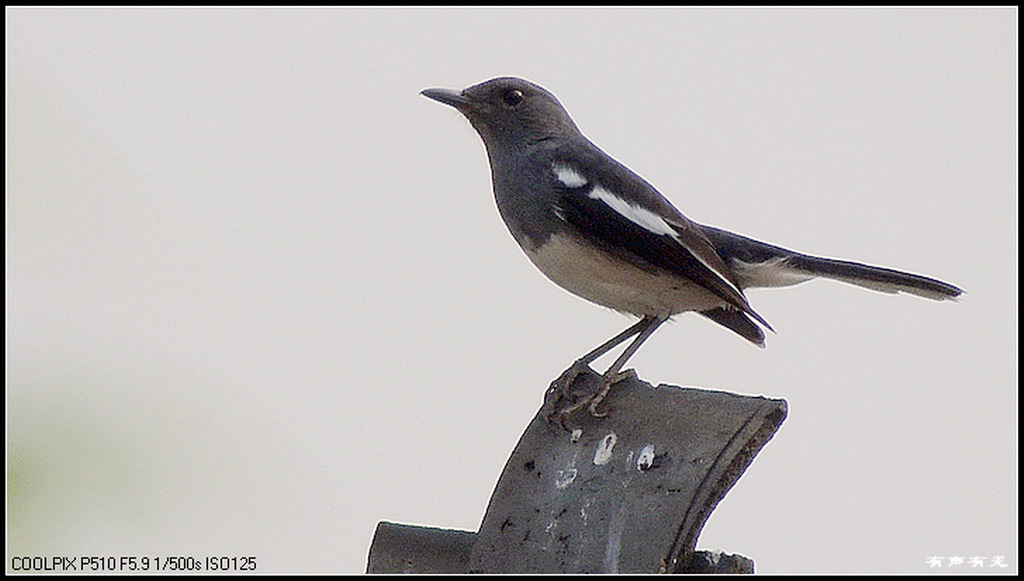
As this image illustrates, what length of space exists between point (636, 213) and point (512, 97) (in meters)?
0.42

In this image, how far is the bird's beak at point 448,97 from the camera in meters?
2.39

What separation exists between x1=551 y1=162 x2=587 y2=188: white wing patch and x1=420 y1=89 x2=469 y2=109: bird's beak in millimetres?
266

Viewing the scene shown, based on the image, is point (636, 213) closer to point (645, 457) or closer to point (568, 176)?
point (568, 176)

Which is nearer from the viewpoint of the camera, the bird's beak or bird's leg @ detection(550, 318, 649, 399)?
bird's leg @ detection(550, 318, 649, 399)

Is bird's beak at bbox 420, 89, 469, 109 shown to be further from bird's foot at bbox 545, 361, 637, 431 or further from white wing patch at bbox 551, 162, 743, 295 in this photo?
bird's foot at bbox 545, 361, 637, 431

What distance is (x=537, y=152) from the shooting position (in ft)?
7.84

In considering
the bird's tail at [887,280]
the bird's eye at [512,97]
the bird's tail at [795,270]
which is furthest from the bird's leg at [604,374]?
the bird's eye at [512,97]

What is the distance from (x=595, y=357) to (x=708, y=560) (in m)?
0.68

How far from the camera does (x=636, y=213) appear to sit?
2277 millimetres

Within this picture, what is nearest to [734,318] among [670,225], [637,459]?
[670,225]

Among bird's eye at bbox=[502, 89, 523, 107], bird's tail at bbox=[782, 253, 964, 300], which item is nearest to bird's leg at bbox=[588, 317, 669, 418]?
bird's tail at bbox=[782, 253, 964, 300]

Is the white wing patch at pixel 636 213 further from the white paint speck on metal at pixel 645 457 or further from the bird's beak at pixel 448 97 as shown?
the white paint speck on metal at pixel 645 457

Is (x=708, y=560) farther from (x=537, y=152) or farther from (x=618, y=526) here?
(x=537, y=152)

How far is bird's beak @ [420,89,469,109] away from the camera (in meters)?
2.39
